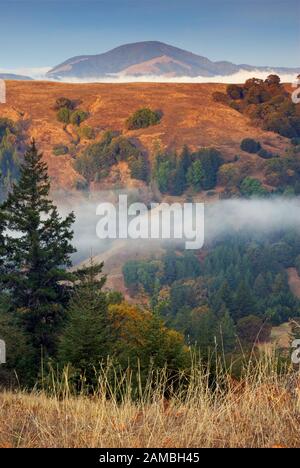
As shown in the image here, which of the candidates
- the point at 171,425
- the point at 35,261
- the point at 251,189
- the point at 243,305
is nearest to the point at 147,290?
the point at 243,305

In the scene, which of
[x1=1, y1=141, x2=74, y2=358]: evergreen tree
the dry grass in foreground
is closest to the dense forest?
[x1=1, y1=141, x2=74, y2=358]: evergreen tree

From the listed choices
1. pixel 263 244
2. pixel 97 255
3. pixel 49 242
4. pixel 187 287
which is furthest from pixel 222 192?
pixel 49 242

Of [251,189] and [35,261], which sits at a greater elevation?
[35,261]

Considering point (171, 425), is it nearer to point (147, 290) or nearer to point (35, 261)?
point (35, 261)

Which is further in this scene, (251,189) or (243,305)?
(251,189)

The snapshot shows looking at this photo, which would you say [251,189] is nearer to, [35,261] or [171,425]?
[35,261]

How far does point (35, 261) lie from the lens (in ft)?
123

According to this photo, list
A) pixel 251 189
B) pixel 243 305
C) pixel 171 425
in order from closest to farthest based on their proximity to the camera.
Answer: pixel 171 425 < pixel 243 305 < pixel 251 189

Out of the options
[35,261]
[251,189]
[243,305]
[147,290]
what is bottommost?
[147,290]

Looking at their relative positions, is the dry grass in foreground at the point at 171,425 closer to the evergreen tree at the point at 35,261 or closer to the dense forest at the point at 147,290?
the dense forest at the point at 147,290

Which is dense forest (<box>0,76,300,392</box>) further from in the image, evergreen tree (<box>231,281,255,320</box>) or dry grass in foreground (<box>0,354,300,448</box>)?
dry grass in foreground (<box>0,354,300,448</box>)

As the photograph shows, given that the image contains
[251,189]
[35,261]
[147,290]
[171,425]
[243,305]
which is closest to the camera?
[171,425]

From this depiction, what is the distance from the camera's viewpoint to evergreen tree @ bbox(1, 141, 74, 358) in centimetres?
3538

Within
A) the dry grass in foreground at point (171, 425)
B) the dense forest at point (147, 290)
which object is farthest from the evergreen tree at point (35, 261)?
the dry grass in foreground at point (171, 425)
